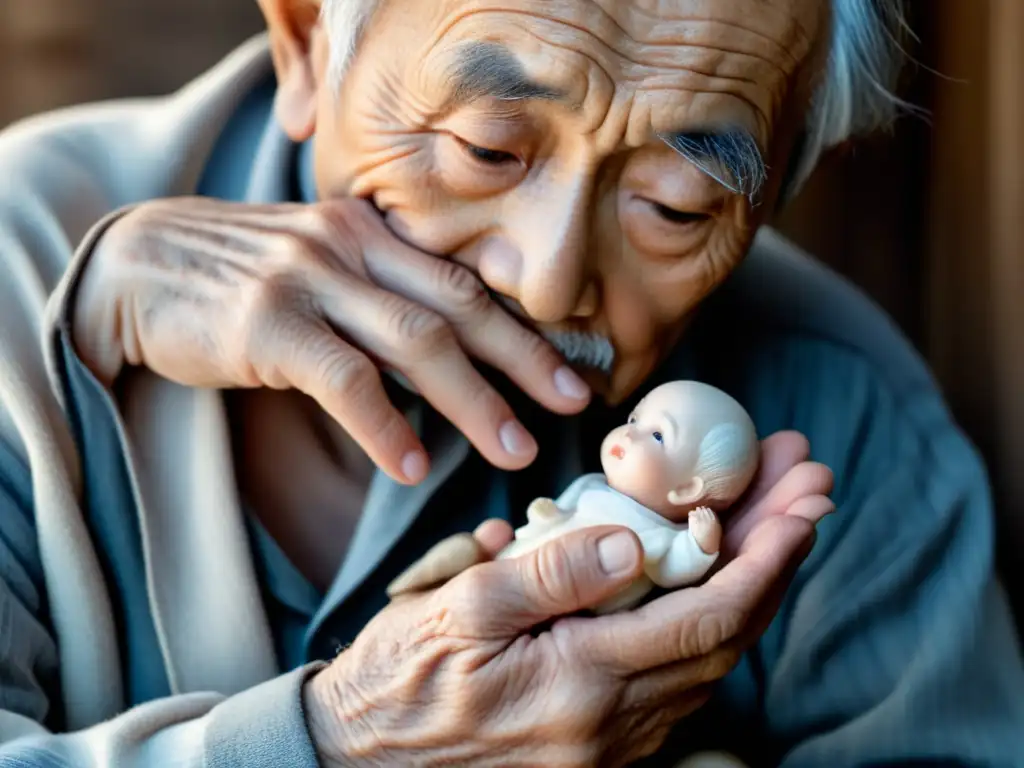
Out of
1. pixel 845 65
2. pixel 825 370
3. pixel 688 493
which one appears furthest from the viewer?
pixel 825 370

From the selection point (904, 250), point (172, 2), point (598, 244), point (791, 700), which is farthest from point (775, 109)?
point (172, 2)

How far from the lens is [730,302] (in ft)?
5.52

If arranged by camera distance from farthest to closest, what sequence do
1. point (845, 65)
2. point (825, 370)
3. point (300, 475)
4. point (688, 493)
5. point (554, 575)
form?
1. point (825, 370)
2. point (300, 475)
3. point (845, 65)
4. point (688, 493)
5. point (554, 575)

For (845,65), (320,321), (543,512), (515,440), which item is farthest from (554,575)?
(845,65)

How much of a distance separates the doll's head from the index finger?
0.08 meters

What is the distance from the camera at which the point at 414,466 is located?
122 centimetres

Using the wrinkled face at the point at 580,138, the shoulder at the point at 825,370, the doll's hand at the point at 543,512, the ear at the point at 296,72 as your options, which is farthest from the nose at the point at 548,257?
the shoulder at the point at 825,370

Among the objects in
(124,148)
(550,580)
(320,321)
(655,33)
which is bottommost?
(550,580)

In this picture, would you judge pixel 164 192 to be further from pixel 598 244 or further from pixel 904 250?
pixel 904 250

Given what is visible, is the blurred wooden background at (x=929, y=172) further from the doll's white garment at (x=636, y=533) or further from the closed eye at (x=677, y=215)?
the doll's white garment at (x=636, y=533)

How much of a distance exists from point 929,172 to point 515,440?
168cm

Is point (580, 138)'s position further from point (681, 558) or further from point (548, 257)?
point (681, 558)

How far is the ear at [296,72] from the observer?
1329mm

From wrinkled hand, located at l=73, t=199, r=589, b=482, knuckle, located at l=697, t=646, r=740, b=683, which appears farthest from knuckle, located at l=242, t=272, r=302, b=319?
knuckle, located at l=697, t=646, r=740, b=683
